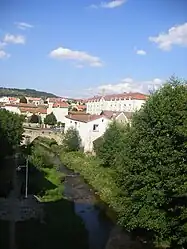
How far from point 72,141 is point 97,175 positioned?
9.70 m

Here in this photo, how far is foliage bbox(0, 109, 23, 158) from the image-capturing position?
2482 centimetres

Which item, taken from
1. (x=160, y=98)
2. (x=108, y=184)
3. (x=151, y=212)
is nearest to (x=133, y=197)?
(x=151, y=212)

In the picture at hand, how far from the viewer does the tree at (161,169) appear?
12.0 metres

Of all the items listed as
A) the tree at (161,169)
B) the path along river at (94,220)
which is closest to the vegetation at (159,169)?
the tree at (161,169)

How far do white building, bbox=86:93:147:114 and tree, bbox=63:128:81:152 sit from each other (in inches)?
582

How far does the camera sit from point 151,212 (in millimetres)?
12602

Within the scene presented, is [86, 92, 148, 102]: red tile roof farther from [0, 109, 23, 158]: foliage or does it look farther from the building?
[0, 109, 23, 158]: foliage

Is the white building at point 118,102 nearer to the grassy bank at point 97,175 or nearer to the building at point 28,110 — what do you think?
the building at point 28,110

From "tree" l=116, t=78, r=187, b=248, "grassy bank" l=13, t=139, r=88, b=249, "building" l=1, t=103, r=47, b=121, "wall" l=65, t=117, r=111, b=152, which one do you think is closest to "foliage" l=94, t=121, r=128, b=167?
"grassy bank" l=13, t=139, r=88, b=249

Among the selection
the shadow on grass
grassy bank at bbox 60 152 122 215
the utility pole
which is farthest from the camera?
grassy bank at bbox 60 152 122 215

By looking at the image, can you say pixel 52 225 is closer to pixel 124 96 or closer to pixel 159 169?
pixel 159 169

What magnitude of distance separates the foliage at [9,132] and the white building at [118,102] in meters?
20.1

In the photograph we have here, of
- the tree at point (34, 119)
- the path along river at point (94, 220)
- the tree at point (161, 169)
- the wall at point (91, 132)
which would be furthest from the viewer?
the tree at point (34, 119)

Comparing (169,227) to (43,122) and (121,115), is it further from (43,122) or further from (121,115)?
(43,122)
